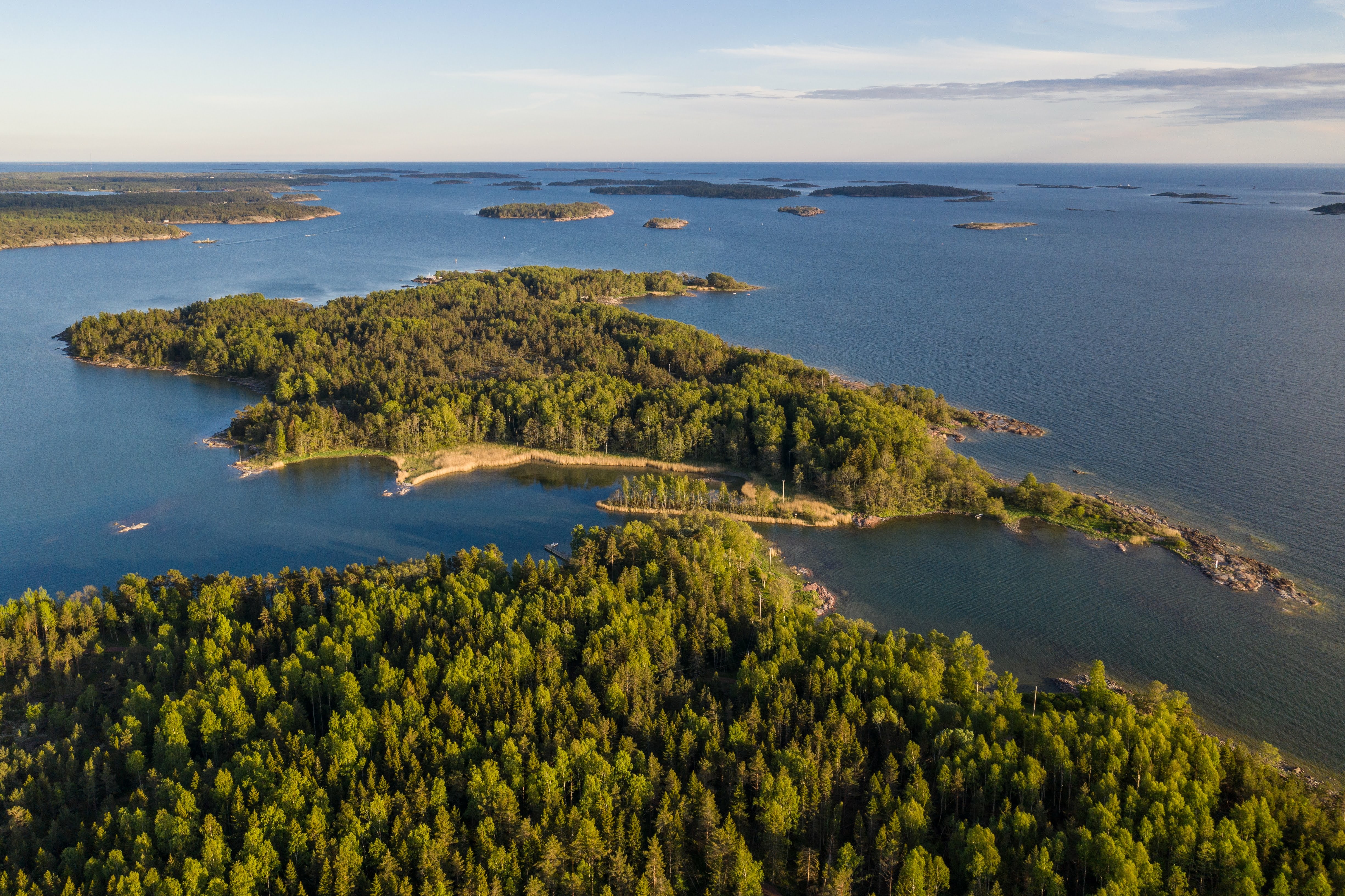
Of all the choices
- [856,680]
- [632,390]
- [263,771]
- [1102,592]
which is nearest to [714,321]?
[632,390]

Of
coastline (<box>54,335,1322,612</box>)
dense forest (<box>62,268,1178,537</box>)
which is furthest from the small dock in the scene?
dense forest (<box>62,268,1178,537</box>)

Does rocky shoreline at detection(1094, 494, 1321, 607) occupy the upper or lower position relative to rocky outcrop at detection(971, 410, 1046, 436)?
lower

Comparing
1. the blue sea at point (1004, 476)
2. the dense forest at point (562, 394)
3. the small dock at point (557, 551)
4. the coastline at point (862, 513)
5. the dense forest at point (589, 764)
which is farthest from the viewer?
the dense forest at point (562, 394)

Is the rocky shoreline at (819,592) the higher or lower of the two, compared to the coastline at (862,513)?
lower

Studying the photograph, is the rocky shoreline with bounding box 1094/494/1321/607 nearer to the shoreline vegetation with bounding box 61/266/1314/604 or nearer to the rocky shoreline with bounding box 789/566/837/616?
the shoreline vegetation with bounding box 61/266/1314/604

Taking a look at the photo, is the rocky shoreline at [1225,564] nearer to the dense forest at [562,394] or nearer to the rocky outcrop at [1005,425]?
the dense forest at [562,394]

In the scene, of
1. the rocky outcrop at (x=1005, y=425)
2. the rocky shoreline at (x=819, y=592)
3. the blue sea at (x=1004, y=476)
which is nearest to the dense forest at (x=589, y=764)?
the rocky shoreline at (x=819, y=592)
